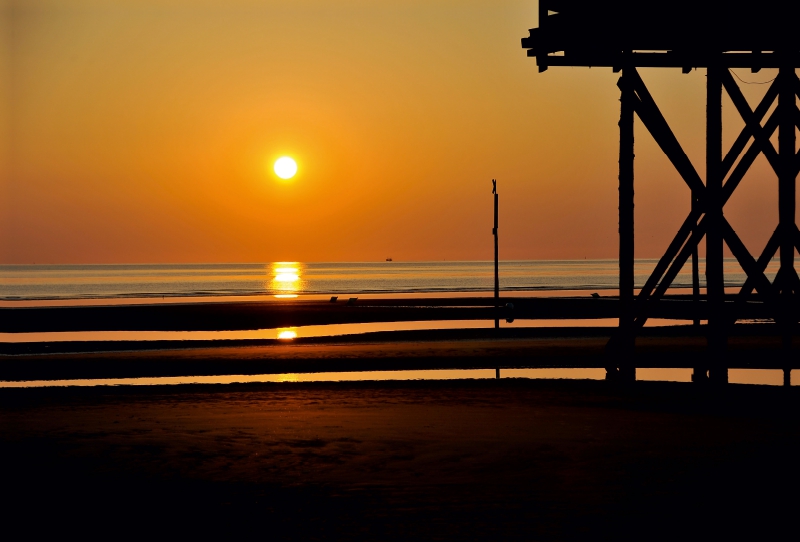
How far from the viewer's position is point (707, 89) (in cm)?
1582

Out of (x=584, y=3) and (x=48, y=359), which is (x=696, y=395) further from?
(x=48, y=359)

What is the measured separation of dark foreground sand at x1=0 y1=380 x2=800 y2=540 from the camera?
7980mm

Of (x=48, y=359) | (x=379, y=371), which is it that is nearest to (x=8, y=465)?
(x=379, y=371)

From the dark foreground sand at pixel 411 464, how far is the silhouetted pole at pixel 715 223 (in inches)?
32.5

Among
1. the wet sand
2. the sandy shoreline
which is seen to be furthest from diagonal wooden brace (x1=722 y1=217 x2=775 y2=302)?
the sandy shoreline

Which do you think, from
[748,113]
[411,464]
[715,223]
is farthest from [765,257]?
[411,464]

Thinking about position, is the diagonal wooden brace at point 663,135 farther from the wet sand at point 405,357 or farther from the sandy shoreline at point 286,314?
the sandy shoreline at point 286,314

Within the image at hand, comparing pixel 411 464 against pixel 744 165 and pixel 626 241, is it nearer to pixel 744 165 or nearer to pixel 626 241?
pixel 626 241

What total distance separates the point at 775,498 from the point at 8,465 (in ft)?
25.7

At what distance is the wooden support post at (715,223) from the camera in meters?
15.5

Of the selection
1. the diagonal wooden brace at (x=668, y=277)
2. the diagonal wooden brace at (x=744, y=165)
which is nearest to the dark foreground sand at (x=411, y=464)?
the diagonal wooden brace at (x=668, y=277)

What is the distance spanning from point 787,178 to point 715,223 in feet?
6.53

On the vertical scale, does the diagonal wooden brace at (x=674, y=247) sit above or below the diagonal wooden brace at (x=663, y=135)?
below

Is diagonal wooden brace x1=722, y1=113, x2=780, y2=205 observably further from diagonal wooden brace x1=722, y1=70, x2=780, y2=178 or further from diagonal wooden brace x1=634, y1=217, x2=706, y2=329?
diagonal wooden brace x1=634, y1=217, x2=706, y2=329
